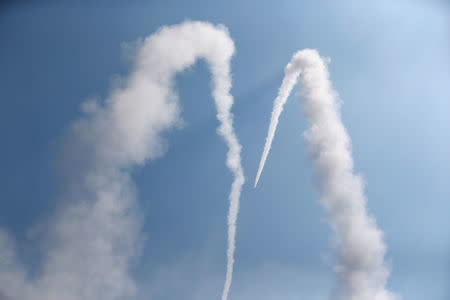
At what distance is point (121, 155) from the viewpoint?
8062mm

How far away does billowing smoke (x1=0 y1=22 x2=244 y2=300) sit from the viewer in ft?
25.6

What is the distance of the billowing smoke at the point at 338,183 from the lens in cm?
757

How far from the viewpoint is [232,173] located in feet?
26.8

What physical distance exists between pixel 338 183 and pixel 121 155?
5402 millimetres

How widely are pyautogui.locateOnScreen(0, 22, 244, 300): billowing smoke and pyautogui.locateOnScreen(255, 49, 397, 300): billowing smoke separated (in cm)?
186

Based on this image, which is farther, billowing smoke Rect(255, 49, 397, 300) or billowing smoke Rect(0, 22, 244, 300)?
billowing smoke Rect(0, 22, 244, 300)

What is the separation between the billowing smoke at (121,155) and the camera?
781cm

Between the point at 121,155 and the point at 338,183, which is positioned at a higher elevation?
the point at 338,183

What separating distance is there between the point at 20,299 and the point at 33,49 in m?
6.12

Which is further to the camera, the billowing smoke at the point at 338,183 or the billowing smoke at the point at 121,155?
the billowing smoke at the point at 121,155

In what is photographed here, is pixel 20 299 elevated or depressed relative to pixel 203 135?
depressed

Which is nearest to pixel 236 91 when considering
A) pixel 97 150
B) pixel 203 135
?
pixel 203 135

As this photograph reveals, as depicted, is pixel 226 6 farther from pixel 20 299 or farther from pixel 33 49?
pixel 20 299

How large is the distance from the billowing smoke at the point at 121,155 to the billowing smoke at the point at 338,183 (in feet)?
6.11
